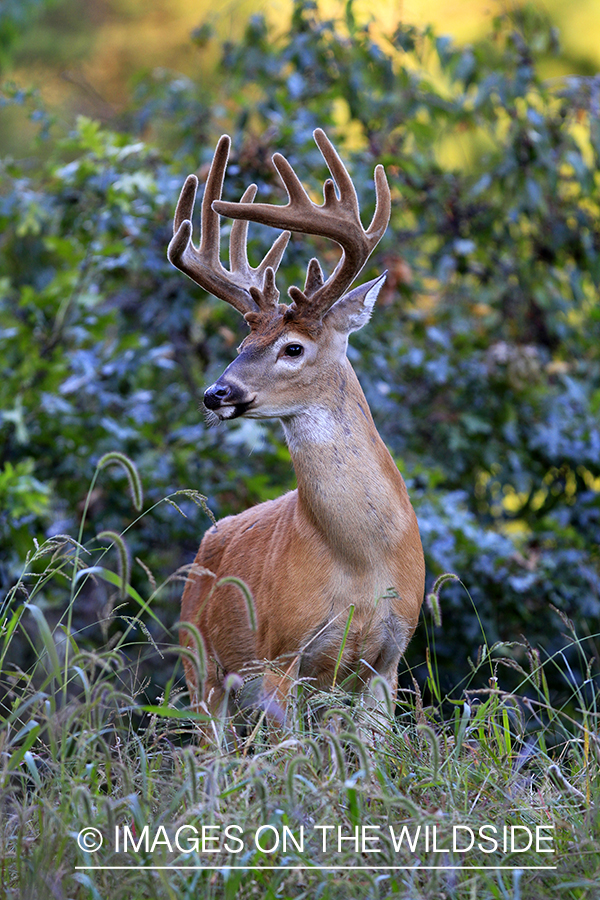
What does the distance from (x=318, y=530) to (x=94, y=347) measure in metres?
2.98

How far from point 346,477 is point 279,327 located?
64cm

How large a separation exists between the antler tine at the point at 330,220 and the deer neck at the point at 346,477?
0.30 m

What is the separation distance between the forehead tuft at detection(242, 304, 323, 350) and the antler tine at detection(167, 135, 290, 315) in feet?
0.40

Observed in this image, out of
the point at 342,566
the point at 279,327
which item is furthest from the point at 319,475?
the point at 279,327

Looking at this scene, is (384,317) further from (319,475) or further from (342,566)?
(342,566)

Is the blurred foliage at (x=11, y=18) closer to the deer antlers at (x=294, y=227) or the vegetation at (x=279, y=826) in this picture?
the deer antlers at (x=294, y=227)

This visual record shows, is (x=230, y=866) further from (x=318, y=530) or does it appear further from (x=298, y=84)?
(x=298, y=84)

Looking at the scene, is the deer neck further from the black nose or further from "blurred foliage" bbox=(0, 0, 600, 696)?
"blurred foliage" bbox=(0, 0, 600, 696)

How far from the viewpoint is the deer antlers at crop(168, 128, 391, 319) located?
3533mm

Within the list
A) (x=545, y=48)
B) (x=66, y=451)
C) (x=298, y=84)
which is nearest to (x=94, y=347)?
(x=66, y=451)

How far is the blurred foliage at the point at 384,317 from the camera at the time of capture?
18.4 ft

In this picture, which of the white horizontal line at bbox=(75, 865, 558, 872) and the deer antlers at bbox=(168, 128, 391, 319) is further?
the deer antlers at bbox=(168, 128, 391, 319)

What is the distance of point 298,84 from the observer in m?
6.52

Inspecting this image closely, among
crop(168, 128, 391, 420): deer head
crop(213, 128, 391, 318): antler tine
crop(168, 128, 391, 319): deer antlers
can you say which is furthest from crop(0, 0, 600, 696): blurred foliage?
crop(213, 128, 391, 318): antler tine
